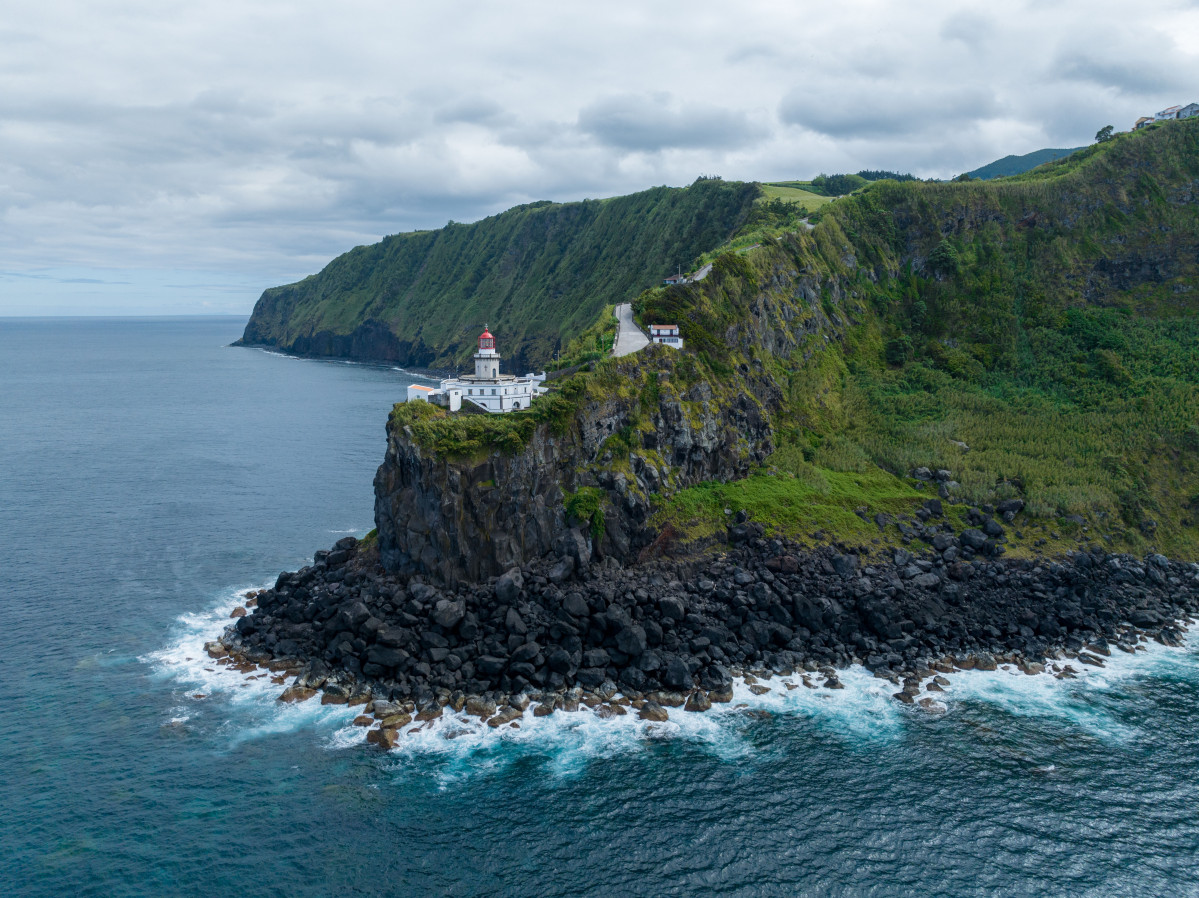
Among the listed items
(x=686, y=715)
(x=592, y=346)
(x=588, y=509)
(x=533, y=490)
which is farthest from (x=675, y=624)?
(x=592, y=346)

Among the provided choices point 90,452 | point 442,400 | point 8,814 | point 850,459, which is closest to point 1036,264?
point 850,459

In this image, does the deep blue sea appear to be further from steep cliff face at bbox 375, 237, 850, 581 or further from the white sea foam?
steep cliff face at bbox 375, 237, 850, 581

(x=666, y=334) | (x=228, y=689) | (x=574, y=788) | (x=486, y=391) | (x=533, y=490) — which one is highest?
(x=666, y=334)

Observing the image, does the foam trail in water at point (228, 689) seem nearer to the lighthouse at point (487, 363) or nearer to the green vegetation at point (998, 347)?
the lighthouse at point (487, 363)

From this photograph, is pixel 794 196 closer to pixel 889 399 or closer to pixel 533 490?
pixel 889 399

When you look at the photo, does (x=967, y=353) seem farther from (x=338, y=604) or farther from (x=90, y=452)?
(x=90, y=452)

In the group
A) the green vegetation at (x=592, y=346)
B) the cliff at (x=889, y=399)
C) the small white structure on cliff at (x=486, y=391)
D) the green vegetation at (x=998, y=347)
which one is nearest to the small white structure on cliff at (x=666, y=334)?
the cliff at (x=889, y=399)
